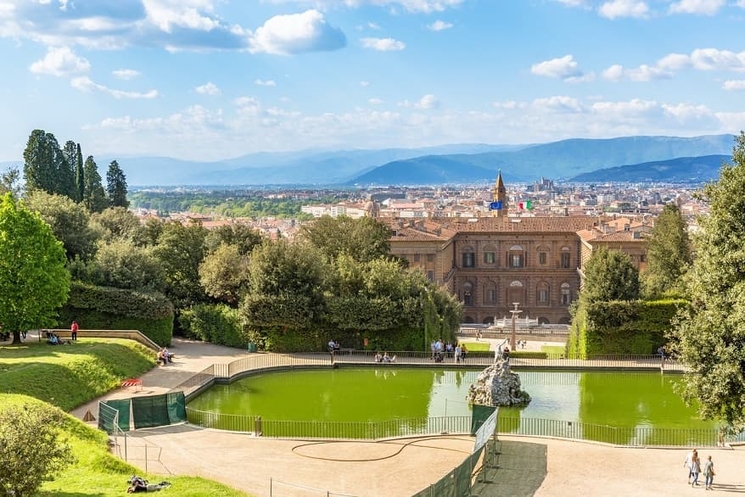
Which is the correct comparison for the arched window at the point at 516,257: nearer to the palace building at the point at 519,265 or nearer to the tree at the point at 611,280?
the palace building at the point at 519,265

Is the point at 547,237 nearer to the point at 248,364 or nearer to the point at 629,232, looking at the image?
the point at 629,232

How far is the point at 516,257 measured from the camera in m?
84.9

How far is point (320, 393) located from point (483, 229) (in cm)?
5482

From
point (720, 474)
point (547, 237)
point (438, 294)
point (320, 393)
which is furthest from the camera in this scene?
point (547, 237)

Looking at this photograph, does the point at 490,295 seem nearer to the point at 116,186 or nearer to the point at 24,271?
the point at 116,186

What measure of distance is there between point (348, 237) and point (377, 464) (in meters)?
30.1

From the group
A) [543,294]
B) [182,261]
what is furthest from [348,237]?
[543,294]

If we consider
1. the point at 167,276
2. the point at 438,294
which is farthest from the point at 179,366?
the point at 438,294

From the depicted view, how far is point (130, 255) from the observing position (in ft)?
135

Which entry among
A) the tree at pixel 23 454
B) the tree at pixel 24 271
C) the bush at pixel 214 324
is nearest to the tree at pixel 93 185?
the bush at pixel 214 324

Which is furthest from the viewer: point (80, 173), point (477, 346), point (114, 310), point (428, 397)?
point (80, 173)

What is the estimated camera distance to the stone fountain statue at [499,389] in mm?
29844

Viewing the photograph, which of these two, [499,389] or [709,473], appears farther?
[499,389]

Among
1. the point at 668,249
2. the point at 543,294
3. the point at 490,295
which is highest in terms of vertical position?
the point at 668,249
